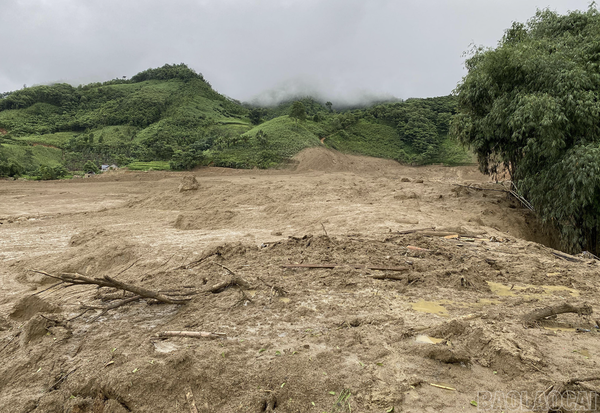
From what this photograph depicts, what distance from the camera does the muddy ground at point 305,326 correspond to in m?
2.12

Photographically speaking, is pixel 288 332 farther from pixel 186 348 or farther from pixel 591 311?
pixel 591 311

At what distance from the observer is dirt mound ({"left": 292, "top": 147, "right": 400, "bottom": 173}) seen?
1099 inches

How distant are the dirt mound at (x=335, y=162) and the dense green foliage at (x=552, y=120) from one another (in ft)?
56.8

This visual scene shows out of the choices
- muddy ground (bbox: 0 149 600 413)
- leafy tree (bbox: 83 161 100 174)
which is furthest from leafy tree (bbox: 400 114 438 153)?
leafy tree (bbox: 83 161 100 174)

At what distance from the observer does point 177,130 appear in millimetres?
44406

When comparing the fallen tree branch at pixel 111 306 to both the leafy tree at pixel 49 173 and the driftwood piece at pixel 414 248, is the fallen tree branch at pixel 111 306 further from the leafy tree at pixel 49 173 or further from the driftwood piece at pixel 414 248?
the leafy tree at pixel 49 173

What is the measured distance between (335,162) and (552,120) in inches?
862

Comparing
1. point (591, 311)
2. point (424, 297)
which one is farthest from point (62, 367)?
point (591, 311)

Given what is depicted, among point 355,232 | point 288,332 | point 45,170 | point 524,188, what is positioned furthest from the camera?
point 45,170

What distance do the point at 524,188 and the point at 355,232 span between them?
621 cm

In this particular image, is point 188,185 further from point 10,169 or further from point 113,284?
point 10,169

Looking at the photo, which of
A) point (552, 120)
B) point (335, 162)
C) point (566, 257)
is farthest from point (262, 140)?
point (566, 257)

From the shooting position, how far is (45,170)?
22.8 metres

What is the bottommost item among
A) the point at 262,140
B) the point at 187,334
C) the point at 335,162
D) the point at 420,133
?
the point at 187,334
